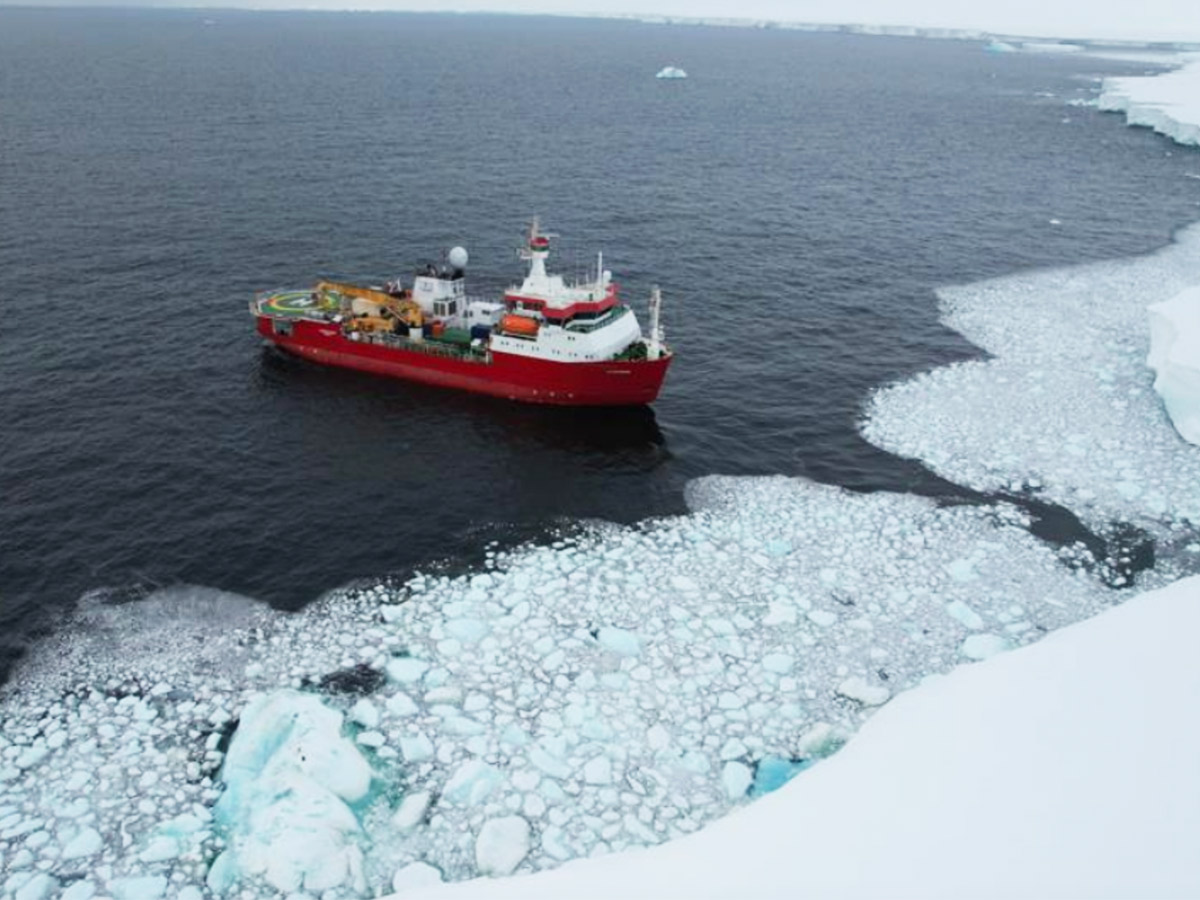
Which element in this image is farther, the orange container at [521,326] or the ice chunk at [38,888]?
the orange container at [521,326]

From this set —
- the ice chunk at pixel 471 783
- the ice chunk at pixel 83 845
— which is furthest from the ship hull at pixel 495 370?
the ice chunk at pixel 83 845

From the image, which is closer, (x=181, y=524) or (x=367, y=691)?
(x=367, y=691)

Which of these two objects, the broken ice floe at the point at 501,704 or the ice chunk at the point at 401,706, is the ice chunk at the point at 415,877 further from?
the ice chunk at the point at 401,706

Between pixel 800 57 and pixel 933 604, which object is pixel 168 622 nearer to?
pixel 933 604

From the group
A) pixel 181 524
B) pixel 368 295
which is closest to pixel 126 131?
pixel 368 295

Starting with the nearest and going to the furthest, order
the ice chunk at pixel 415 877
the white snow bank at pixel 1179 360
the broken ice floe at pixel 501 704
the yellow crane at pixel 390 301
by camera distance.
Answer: the ice chunk at pixel 415 877, the broken ice floe at pixel 501 704, the white snow bank at pixel 1179 360, the yellow crane at pixel 390 301

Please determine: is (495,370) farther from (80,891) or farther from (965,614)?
(80,891)

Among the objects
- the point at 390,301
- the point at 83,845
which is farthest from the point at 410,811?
the point at 390,301
